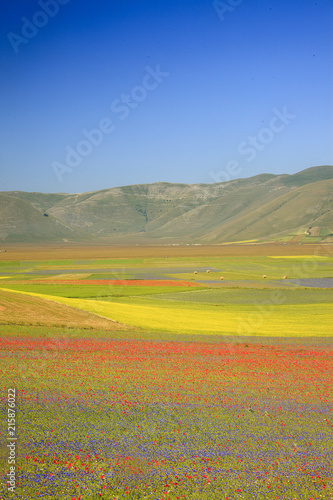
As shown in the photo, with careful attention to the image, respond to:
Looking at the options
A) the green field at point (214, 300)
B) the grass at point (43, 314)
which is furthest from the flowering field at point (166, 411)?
the green field at point (214, 300)

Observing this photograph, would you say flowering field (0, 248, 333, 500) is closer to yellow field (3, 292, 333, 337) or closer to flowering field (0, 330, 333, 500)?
flowering field (0, 330, 333, 500)

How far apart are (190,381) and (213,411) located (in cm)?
404

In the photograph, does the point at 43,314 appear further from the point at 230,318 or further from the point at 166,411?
the point at 166,411

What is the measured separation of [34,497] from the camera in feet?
33.0

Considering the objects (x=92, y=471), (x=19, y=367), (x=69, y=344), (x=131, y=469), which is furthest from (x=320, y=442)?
(x=69, y=344)

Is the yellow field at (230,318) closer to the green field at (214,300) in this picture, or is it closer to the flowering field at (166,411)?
the green field at (214,300)

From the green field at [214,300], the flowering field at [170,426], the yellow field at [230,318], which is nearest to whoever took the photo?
the flowering field at [170,426]

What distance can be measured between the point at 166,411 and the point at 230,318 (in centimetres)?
3194

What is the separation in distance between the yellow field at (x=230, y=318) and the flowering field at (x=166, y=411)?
883 millimetres

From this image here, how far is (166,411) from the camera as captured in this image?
16062 millimetres

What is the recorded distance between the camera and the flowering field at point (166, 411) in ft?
36.1

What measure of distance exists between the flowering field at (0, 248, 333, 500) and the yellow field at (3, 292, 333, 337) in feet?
2.90

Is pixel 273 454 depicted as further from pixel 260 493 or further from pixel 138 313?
pixel 138 313

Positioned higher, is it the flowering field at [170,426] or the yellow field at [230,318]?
the flowering field at [170,426]
